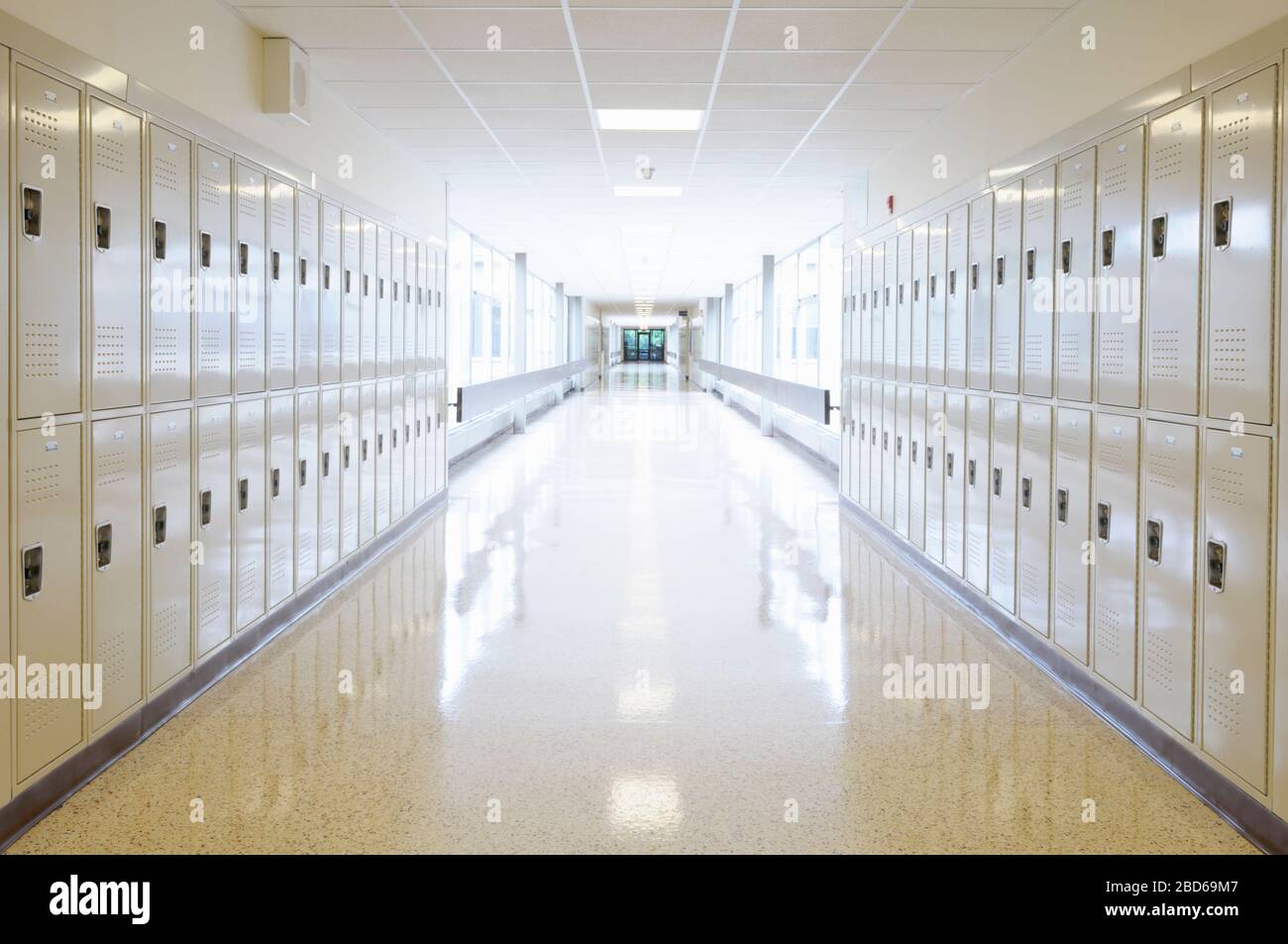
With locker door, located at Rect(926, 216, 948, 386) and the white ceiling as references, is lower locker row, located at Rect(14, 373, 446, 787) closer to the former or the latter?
the white ceiling

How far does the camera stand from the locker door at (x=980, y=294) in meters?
5.93

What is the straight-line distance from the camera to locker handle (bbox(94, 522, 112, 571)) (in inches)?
145

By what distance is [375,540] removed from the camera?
7711 millimetres

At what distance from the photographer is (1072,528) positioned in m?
4.75

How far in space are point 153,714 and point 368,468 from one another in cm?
351

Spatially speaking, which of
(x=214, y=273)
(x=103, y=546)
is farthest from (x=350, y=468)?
(x=103, y=546)

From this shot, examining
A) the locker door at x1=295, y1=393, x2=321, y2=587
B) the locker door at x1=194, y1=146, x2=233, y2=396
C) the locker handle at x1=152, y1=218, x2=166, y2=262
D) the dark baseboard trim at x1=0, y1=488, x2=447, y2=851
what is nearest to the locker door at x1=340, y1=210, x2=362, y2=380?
the locker door at x1=295, y1=393, x2=321, y2=587

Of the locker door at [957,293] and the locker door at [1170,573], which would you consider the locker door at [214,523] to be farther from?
the locker door at [957,293]

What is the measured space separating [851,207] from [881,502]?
9.57 feet

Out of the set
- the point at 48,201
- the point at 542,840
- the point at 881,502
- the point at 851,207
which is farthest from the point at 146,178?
the point at 851,207

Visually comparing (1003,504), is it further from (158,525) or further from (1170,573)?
(158,525)

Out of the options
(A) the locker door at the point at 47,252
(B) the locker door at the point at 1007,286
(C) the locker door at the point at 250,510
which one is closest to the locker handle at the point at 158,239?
(A) the locker door at the point at 47,252
